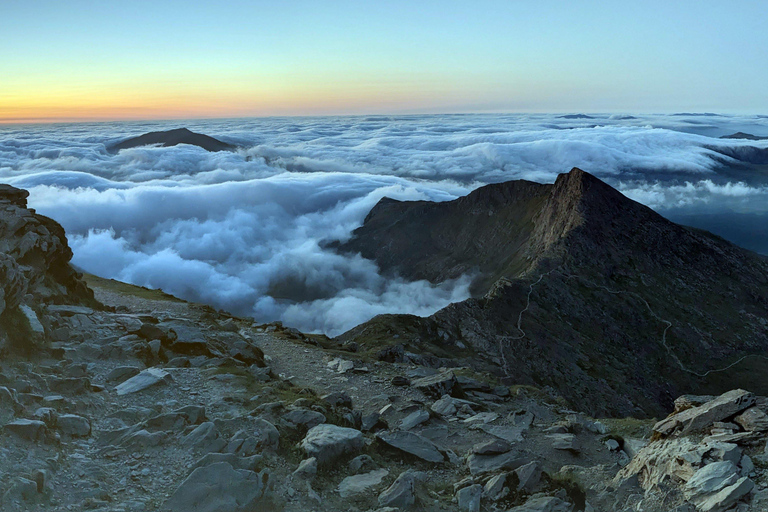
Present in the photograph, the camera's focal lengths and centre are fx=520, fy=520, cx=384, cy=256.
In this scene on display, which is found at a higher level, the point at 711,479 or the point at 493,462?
the point at 711,479

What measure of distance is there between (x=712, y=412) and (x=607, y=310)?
8415 cm

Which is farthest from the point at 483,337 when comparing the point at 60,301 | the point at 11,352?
the point at 11,352

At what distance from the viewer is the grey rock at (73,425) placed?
15359 millimetres

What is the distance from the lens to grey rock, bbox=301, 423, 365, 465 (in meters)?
15.9

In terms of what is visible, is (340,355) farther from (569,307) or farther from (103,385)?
(569,307)

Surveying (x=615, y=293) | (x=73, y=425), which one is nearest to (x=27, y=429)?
(x=73, y=425)

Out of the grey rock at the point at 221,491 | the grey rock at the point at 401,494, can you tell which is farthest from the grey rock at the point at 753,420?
the grey rock at the point at 221,491

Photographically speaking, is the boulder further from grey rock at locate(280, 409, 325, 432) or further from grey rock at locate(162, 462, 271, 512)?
grey rock at locate(162, 462, 271, 512)

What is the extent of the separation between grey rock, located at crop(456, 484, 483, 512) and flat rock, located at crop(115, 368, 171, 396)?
1200 centimetres

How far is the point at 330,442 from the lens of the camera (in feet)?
53.4

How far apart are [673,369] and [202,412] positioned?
90.8 metres

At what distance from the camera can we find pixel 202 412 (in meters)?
17.3

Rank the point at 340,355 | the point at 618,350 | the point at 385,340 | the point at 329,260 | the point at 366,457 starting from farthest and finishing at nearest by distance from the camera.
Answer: the point at 329,260
the point at 618,350
the point at 385,340
the point at 340,355
the point at 366,457

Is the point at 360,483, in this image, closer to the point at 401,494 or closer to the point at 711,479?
the point at 401,494
